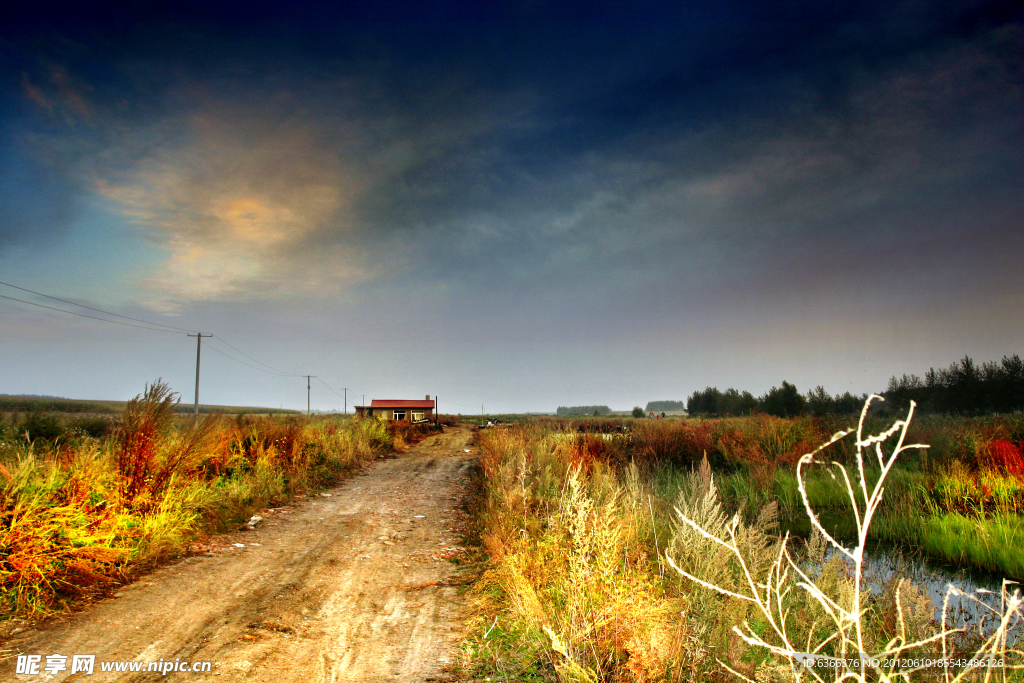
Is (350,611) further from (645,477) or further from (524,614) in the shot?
(645,477)

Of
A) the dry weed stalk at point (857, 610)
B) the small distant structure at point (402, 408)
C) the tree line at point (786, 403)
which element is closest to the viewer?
the dry weed stalk at point (857, 610)

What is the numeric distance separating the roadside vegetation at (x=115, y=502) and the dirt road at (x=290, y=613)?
36 cm

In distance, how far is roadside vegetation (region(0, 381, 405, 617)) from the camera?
189 inches

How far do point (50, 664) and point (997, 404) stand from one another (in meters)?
49.7

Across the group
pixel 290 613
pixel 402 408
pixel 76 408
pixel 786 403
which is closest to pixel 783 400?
pixel 786 403

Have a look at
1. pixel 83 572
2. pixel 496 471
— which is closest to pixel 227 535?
pixel 83 572

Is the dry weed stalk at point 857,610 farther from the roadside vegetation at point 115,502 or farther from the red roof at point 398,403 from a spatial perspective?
the red roof at point 398,403

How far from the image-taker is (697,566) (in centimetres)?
472

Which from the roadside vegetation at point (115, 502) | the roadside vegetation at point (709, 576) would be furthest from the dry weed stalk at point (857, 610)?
the roadside vegetation at point (115, 502)

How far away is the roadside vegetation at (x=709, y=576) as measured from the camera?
11.1ft

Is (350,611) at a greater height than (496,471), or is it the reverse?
(496,471)

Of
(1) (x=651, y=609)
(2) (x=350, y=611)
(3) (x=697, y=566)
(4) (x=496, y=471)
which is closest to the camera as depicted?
(1) (x=651, y=609)

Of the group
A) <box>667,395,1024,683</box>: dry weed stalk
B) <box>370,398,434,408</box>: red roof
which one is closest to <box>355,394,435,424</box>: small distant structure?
<box>370,398,434,408</box>: red roof

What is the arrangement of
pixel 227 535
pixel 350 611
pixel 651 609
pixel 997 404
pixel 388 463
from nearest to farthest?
pixel 651 609 → pixel 350 611 → pixel 227 535 → pixel 388 463 → pixel 997 404
